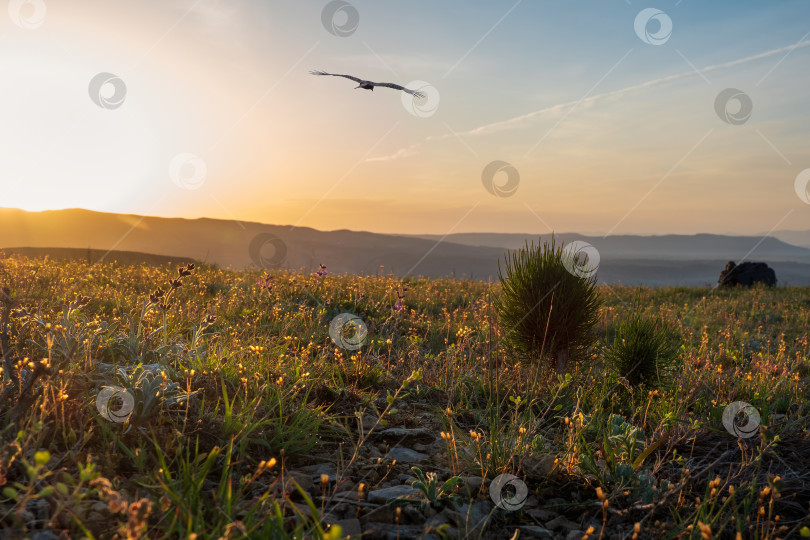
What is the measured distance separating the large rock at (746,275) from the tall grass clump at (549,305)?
15.9 metres

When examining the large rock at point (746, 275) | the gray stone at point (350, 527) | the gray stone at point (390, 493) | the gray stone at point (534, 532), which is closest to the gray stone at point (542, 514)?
the gray stone at point (534, 532)

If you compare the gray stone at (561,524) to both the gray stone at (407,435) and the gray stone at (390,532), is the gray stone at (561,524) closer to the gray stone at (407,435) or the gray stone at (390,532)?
the gray stone at (390,532)

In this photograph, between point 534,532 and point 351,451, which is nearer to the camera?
point 534,532

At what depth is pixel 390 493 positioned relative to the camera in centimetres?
260

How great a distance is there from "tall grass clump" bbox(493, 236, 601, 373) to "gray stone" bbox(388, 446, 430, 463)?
208 centimetres

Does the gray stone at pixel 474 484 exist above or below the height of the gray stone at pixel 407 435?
below

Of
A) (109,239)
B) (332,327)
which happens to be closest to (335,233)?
(109,239)

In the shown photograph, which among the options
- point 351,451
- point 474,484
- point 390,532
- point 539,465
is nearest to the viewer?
point 390,532

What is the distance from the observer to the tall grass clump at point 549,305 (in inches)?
194

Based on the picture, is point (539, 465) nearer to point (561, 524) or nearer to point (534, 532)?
point (561, 524)

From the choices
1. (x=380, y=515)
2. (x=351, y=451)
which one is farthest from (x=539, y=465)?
(x=351, y=451)

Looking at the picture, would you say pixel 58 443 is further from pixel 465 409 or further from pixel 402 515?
pixel 465 409

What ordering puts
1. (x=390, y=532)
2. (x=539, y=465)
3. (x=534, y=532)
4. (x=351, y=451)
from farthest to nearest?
(x=351, y=451)
(x=539, y=465)
(x=534, y=532)
(x=390, y=532)

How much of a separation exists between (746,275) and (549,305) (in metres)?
17.3
